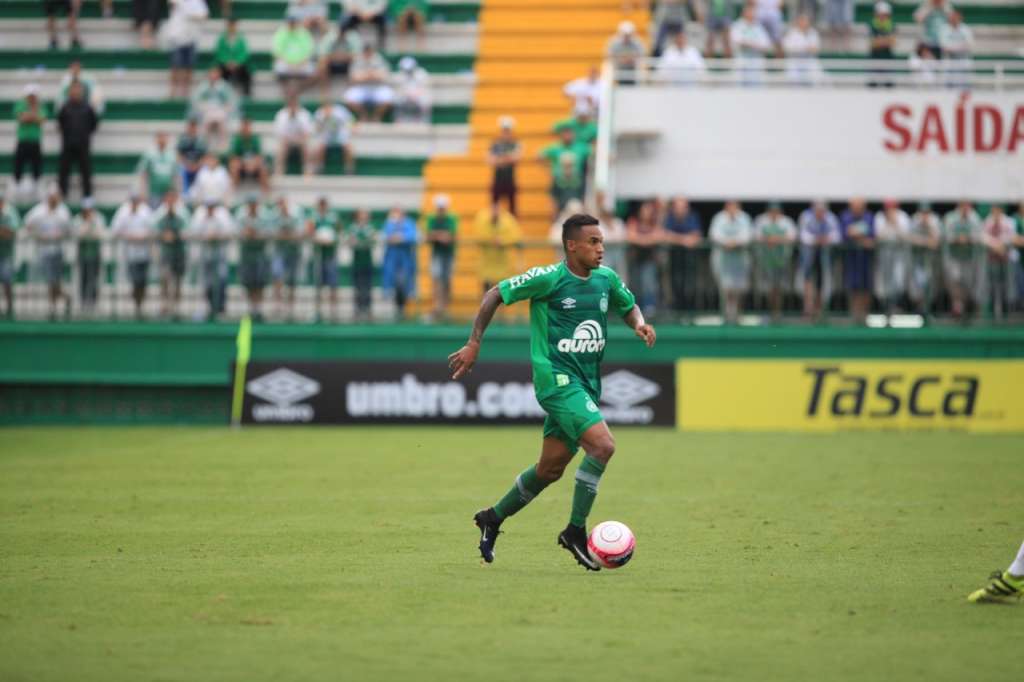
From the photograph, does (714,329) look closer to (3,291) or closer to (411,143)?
(411,143)

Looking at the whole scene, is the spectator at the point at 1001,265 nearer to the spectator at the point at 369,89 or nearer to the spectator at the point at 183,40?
the spectator at the point at 369,89

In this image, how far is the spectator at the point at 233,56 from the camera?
30.0 meters

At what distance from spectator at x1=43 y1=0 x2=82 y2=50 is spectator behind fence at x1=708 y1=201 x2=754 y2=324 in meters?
14.5

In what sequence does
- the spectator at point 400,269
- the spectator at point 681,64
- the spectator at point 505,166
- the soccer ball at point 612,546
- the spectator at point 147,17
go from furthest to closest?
the spectator at point 147,17 → the spectator at point 681,64 → the spectator at point 505,166 → the spectator at point 400,269 → the soccer ball at point 612,546

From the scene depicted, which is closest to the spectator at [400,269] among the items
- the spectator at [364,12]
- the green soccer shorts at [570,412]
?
the spectator at [364,12]

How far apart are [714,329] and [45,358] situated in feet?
32.8

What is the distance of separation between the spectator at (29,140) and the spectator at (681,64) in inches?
424

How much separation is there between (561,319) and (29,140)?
19890mm

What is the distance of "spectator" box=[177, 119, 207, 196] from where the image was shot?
89.7 ft

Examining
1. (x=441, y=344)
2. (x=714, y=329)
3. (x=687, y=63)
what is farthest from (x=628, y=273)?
(x=687, y=63)

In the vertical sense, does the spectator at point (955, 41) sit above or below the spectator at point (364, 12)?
below

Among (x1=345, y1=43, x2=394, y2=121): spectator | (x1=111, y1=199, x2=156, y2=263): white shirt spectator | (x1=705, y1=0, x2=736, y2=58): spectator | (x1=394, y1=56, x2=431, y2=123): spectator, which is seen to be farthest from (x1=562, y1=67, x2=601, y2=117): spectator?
(x1=111, y1=199, x2=156, y2=263): white shirt spectator

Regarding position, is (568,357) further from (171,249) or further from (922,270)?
(171,249)

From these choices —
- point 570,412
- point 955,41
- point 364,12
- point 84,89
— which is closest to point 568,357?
point 570,412
